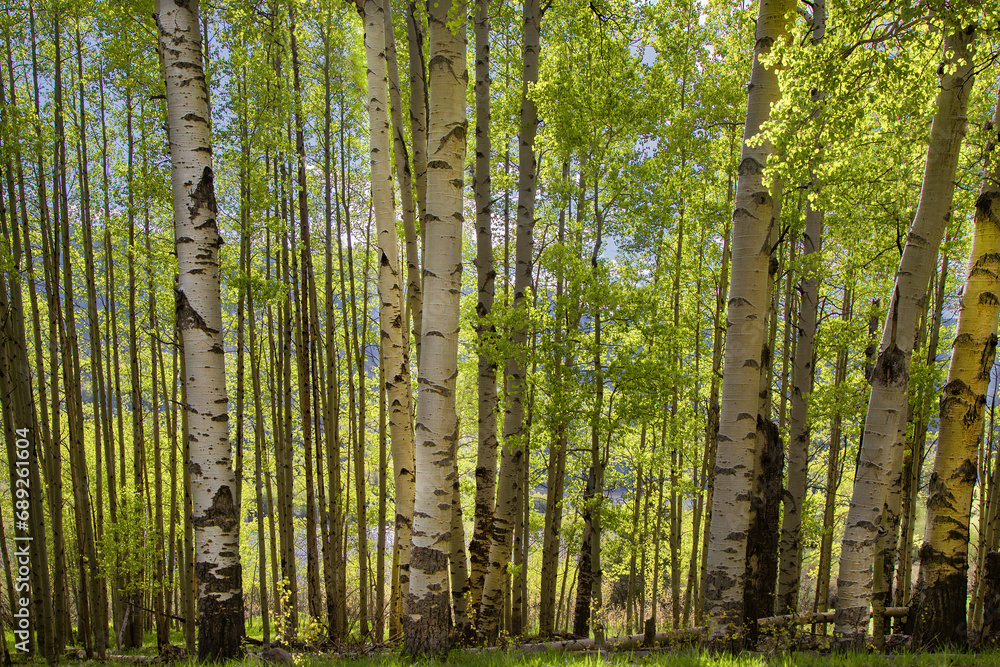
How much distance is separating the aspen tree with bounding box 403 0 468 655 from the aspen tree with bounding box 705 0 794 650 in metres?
1.98

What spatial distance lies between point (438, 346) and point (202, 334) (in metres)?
2.06

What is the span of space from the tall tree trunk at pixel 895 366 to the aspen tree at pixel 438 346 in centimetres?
316

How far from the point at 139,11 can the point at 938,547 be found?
419 inches

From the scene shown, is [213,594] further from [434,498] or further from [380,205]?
[380,205]

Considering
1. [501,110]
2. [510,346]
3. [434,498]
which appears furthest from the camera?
[501,110]

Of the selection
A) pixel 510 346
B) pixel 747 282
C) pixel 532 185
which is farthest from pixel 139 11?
pixel 747 282

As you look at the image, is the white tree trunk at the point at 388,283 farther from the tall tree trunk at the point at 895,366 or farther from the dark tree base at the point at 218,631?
the tall tree trunk at the point at 895,366

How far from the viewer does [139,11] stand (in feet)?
23.1

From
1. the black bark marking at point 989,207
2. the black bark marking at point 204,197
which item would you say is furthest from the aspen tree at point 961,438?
the black bark marking at point 204,197

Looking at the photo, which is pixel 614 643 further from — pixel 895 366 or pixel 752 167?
pixel 752 167

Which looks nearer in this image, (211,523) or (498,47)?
(211,523)

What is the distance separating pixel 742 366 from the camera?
13.8ft

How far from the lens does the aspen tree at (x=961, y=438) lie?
16.6 ft

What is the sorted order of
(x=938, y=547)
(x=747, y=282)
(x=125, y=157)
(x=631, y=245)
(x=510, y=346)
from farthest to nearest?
(x=125, y=157)
(x=631, y=245)
(x=510, y=346)
(x=938, y=547)
(x=747, y=282)
